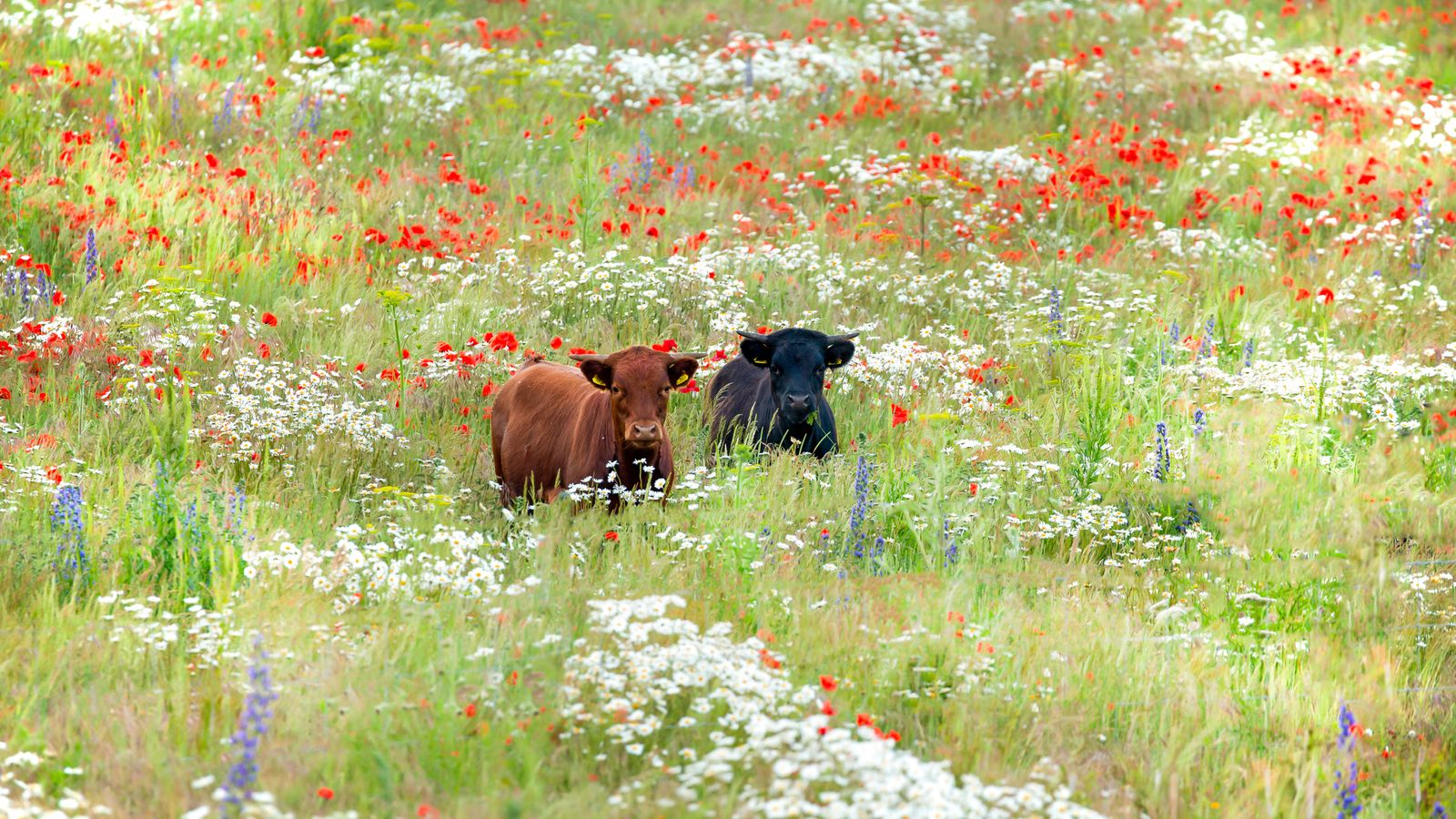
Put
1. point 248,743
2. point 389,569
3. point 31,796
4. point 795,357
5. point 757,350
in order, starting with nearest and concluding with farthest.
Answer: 1. point 248,743
2. point 31,796
3. point 389,569
4. point 795,357
5. point 757,350

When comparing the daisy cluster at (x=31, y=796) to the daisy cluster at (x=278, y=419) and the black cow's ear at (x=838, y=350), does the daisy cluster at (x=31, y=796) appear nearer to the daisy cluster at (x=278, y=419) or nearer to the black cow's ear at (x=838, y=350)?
the daisy cluster at (x=278, y=419)

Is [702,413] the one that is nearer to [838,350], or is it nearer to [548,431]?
[838,350]

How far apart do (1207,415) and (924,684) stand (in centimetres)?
416

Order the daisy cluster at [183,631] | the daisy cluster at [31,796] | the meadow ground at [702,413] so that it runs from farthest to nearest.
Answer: the daisy cluster at [183,631] < the meadow ground at [702,413] < the daisy cluster at [31,796]

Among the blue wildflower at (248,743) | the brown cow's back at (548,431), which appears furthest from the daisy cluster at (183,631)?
the brown cow's back at (548,431)

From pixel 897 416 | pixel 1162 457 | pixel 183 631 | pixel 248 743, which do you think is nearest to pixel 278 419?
pixel 183 631

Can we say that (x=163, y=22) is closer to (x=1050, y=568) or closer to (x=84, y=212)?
(x=84, y=212)

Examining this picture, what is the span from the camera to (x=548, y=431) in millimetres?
8555

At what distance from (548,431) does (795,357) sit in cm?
165

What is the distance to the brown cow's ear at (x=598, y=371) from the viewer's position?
24.8 feet

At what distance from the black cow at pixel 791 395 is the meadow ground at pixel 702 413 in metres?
0.35

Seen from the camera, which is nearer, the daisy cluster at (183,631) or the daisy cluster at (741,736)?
the daisy cluster at (741,736)

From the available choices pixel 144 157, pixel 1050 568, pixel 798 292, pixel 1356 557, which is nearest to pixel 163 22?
pixel 144 157

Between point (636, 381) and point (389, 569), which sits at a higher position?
point (636, 381)
